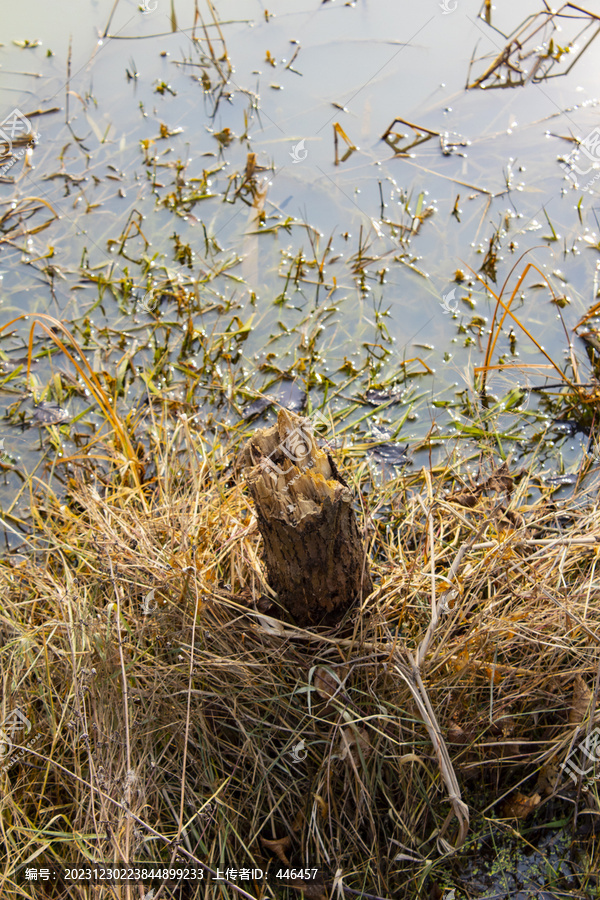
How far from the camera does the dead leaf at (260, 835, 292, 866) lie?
154 centimetres

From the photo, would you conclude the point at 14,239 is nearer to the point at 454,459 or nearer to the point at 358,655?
the point at 454,459

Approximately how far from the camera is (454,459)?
243 centimetres

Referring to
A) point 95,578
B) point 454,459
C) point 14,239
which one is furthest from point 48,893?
point 14,239
